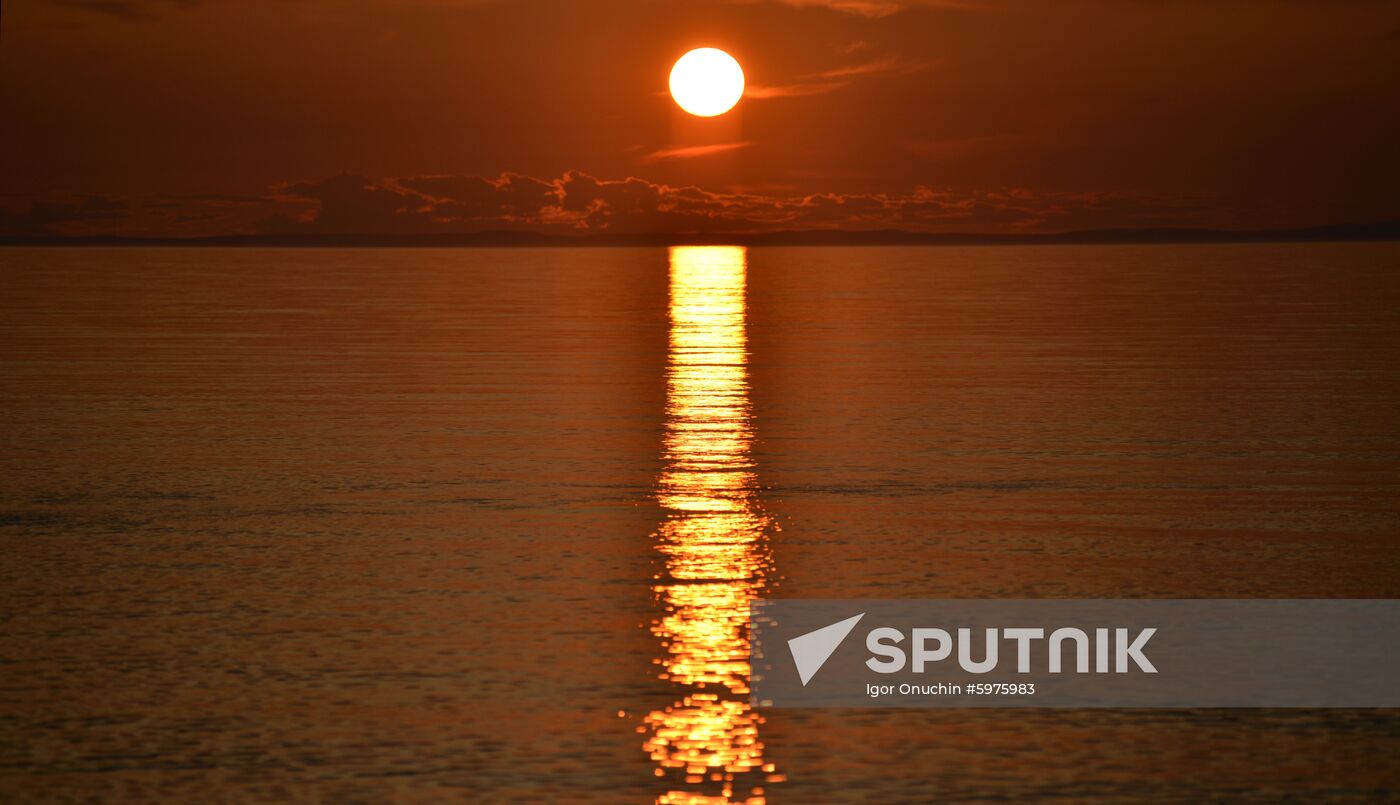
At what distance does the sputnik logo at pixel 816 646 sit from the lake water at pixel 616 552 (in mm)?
466

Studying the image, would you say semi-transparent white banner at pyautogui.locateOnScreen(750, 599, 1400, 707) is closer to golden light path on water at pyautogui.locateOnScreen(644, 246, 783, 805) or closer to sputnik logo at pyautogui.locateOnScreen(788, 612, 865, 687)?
sputnik logo at pyautogui.locateOnScreen(788, 612, 865, 687)

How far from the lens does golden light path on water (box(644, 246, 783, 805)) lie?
10398 mm

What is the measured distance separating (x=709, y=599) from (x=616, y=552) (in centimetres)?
237

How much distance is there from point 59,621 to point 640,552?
555cm

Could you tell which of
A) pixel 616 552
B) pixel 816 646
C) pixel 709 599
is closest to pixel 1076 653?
pixel 816 646

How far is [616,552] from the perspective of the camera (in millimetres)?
17047

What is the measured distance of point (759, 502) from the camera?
2000cm

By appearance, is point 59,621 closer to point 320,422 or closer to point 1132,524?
point 1132,524

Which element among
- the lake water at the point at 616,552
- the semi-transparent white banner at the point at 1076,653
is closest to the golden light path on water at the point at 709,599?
the lake water at the point at 616,552

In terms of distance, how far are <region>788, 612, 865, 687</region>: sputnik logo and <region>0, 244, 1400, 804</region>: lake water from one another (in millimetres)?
466

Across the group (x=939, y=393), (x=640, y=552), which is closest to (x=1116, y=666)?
(x=640, y=552)

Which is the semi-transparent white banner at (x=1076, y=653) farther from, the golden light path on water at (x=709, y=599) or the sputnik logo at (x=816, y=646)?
the golden light path on water at (x=709, y=599)

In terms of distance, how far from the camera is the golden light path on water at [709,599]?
10.4 m

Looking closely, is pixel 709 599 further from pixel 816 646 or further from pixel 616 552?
pixel 616 552
